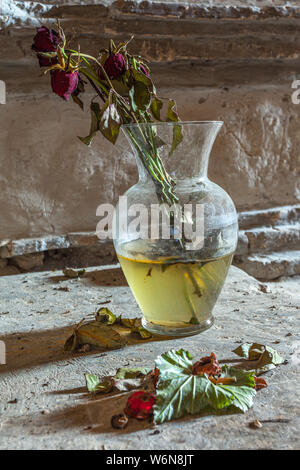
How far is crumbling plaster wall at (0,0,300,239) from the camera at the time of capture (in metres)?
1.16

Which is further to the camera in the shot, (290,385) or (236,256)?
(236,256)

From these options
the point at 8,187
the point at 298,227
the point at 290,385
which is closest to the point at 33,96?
the point at 8,187

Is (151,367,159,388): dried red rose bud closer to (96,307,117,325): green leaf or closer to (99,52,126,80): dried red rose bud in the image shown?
(96,307,117,325): green leaf

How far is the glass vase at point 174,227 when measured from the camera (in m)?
0.70

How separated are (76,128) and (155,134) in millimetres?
618

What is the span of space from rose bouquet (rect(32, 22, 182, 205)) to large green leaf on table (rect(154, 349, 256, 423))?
26 centimetres

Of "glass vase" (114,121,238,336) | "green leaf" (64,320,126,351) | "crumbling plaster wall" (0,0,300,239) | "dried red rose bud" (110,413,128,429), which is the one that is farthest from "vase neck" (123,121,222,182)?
"crumbling plaster wall" (0,0,300,239)

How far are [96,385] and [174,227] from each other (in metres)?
0.25

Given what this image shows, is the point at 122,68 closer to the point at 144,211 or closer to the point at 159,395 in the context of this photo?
the point at 144,211

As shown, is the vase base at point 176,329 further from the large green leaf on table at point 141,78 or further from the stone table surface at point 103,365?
the large green leaf on table at point 141,78

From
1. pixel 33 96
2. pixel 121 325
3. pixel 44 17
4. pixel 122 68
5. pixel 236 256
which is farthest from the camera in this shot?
pixel 236 256

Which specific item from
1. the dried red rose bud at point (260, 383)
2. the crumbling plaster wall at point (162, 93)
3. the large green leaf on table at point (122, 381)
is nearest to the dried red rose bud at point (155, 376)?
the large green leaf on table at point (122, 381)

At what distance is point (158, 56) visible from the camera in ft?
4.04

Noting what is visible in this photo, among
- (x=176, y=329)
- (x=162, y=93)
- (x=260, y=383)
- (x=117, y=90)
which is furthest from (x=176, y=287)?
(x=162, y=93)
